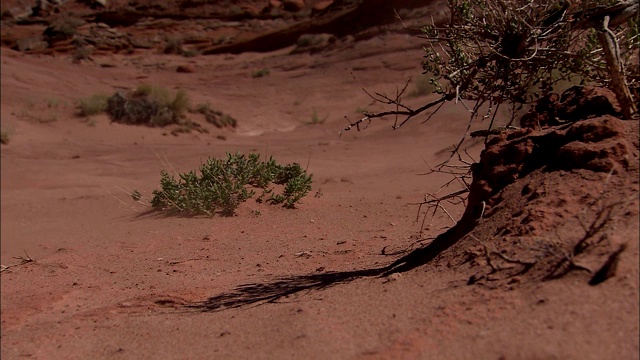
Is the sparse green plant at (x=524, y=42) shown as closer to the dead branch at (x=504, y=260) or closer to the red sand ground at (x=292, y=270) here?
the red sand ground at (x=292, y=270)

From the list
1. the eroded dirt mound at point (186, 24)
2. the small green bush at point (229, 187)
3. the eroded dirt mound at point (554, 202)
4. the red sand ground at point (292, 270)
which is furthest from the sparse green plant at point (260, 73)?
the eroded dirt mound at point (554, 202)

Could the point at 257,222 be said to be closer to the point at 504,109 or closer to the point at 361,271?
the point at 361,271

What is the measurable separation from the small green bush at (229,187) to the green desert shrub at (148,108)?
31.6ft

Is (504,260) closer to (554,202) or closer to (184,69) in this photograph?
(554,202)

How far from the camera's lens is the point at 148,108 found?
17.5m

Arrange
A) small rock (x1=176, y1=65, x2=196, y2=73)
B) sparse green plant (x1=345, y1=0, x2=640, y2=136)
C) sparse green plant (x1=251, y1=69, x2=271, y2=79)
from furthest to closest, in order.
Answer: small rock (x1=176, y1=65, x2=196, y2=73) < sparse green plant (x1=251, y1=69, x2=271, y2=79) < sparse green plant (x1=345, y1=0, x2=640, y2=136)

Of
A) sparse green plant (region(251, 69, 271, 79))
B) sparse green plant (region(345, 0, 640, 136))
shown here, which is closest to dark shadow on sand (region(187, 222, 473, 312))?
sparse green plant (region(345, 0, 640, 136))

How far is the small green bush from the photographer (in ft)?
24.6

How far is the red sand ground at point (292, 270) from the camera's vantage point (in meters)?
2.42

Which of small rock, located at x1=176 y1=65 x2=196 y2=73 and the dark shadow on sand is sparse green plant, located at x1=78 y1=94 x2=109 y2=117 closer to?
small rock, located at x1=176 y1=65 x2=196 y2=73

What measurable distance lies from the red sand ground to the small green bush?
166mm

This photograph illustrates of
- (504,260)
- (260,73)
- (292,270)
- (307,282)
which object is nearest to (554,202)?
(504,260)

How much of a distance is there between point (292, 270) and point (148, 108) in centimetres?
1364

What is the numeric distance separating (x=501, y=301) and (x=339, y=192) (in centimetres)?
640
